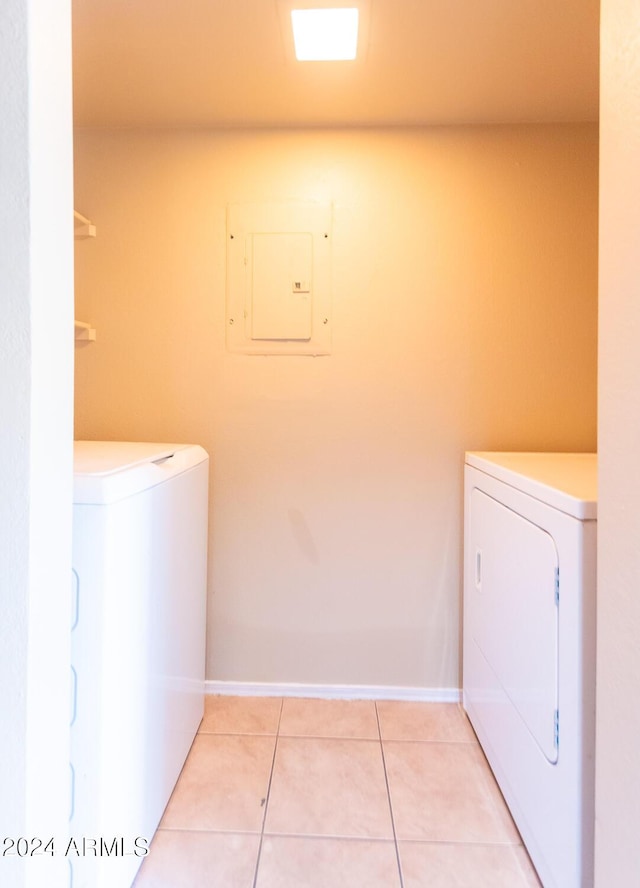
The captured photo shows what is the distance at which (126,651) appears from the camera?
1.02 metres

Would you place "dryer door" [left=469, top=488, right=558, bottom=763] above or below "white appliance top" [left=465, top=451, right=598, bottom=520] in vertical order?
below

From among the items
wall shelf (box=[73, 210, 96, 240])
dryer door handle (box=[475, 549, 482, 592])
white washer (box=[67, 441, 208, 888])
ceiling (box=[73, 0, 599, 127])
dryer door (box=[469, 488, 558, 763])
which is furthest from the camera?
wall shelf (box=[73, 210, 96, 240])

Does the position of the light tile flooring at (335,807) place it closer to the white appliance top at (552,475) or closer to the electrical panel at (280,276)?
the white appliance top at (552,475)

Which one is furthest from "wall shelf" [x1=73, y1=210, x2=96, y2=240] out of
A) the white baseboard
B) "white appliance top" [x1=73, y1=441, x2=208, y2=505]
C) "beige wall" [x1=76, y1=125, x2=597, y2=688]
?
the white baseboard

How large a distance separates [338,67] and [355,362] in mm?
943

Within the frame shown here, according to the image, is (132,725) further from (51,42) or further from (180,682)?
(51,42)

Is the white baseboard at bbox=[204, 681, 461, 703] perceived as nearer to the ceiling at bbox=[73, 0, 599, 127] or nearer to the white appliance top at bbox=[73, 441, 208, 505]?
the white appliance top at bbox=[73, 441, 208, 505]

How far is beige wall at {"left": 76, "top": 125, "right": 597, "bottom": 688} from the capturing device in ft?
6.06

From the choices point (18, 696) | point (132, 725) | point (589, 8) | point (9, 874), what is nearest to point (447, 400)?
point (589, 8)

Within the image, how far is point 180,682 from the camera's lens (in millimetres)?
1439

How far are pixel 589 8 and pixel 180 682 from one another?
2197 mm

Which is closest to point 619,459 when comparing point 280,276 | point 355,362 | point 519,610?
point 519,610

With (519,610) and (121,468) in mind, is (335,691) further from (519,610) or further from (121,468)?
(121,468)

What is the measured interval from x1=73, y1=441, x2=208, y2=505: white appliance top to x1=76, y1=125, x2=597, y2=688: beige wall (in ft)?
1.26
